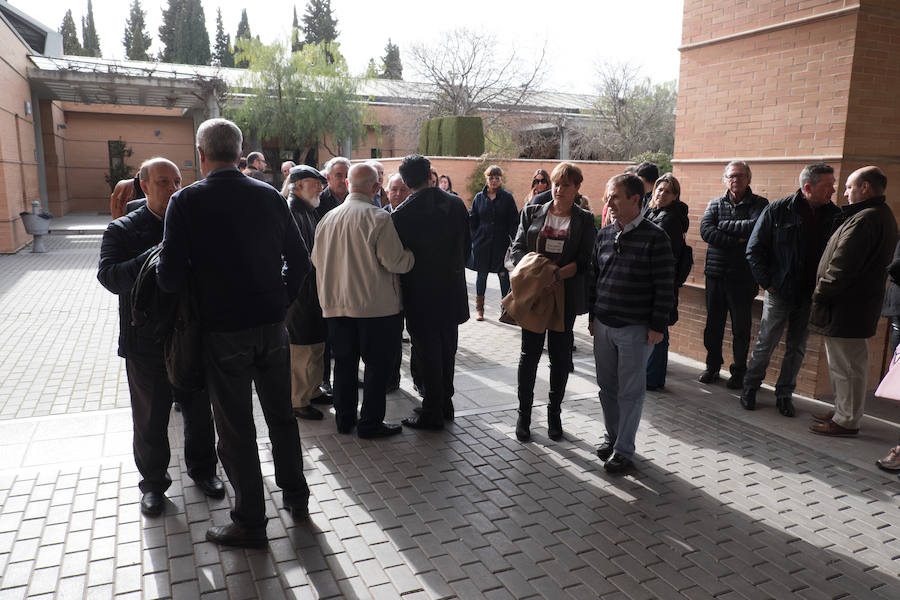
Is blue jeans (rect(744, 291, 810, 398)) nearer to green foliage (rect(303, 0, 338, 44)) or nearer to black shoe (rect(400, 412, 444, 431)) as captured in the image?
black shoe (rect(400, 412, 444, 431))

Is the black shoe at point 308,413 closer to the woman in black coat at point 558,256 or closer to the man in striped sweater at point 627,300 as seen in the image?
the woman in black coat at point 558,256

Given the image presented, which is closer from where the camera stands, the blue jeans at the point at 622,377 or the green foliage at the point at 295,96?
the blue jeans at the point at 622,377

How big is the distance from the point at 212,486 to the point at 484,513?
1.65 meters

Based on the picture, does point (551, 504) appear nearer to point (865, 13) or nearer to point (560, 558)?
point (560, 558)

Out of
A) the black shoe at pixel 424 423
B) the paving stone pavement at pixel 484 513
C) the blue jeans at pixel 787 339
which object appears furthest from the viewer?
the blue jeans at pixel 787 339

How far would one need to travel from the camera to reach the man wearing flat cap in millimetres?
5168

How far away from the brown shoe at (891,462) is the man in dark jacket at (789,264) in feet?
3.05

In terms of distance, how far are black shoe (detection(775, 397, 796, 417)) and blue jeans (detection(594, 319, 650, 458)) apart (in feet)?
5.94

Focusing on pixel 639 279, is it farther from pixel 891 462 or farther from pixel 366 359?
pixel 891 462

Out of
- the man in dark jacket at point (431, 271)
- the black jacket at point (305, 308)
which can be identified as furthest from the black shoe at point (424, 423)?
the black jacket at point (305, 308)

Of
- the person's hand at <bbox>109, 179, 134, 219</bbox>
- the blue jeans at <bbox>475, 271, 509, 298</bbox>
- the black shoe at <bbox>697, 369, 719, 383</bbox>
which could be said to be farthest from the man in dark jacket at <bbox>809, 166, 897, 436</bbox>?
the person's hand at <bbox>109, 179, 134, 219</bbox>

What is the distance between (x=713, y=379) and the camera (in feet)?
20.4

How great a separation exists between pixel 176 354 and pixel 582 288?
278 centimetres

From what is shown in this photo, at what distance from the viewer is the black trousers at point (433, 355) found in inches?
192
